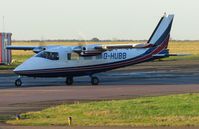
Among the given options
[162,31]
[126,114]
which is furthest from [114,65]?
[126,114]

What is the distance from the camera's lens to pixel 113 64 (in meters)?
41.7

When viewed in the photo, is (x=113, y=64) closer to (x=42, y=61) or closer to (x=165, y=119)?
(x=42, y=61)

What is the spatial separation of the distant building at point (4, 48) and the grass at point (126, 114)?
47.5 metres

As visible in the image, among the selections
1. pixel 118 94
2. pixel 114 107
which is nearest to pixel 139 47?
pixel 118 94

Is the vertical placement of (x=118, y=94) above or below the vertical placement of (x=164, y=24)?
below

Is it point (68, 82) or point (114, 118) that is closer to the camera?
point (114, 118)

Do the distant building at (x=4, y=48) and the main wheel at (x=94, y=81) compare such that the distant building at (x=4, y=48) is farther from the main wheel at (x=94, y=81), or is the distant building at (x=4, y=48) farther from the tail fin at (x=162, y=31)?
the main wheel at (x=94, y=81)

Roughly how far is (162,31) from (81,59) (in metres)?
7.74

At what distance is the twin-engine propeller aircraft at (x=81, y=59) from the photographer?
39172mm

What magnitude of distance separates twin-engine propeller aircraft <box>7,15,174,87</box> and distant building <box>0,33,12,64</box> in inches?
1223

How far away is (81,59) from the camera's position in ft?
134

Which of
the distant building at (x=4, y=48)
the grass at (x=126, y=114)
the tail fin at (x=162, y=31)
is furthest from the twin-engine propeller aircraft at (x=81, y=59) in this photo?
the distant building at (x=4, y=48)

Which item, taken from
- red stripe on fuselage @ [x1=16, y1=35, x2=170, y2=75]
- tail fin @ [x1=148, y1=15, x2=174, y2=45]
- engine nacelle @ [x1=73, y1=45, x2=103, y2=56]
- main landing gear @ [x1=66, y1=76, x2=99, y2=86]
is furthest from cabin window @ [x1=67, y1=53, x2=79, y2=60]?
tail fin @ [x1=148, y1=15, x2=174, y2=45]

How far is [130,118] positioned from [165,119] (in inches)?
46.9
